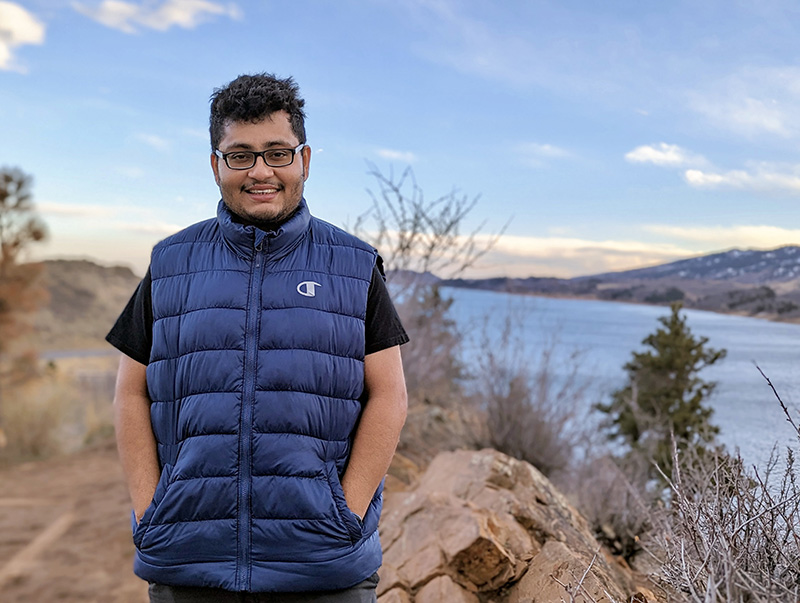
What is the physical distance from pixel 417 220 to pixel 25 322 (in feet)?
26.7

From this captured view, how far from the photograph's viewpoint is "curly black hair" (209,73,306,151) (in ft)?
6.66

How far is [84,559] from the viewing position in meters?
5.73

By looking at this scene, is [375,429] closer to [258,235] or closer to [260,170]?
[258,235]

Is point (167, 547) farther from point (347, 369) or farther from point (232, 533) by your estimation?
point (347, 369)

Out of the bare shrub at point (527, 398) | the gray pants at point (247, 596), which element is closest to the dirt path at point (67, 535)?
the bare shrub at point (527, 398)

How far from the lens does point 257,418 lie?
1.94 meters

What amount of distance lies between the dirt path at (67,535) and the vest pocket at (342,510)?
3.68m

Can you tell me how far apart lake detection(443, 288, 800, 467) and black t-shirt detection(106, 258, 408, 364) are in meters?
1.70

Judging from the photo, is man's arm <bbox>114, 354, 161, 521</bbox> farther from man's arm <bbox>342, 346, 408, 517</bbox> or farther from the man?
man's arm <bbox>342, 346, 408, 517</bbox>

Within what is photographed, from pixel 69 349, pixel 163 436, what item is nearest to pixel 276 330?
pixel 163 436

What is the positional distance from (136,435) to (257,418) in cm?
42

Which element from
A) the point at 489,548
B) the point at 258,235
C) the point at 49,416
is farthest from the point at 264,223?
the point at 49,416

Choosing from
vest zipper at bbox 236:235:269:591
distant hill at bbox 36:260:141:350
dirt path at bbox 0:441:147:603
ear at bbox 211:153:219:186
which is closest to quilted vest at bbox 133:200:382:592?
vest zipper at bbox 236:235:269:591

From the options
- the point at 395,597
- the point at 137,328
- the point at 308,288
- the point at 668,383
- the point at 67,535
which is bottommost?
the point at 67,535
